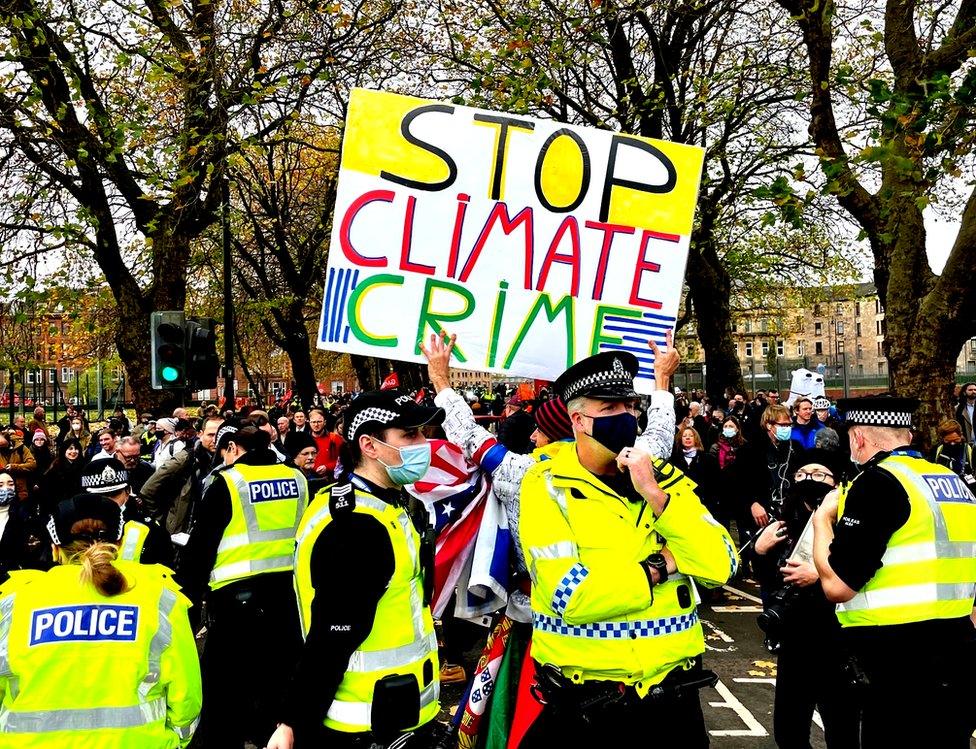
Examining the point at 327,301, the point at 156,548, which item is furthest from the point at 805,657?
the point at 156,548

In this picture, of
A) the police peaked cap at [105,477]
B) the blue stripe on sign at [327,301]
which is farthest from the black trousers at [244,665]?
the blue stripe on sign at [327,301]

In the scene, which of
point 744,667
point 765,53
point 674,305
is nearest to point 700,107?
point 765,53

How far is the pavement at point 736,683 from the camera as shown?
5309mm

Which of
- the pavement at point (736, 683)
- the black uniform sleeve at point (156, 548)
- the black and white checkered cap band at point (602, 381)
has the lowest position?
the pavement at point (736, 683)

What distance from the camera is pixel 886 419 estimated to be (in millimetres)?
3545

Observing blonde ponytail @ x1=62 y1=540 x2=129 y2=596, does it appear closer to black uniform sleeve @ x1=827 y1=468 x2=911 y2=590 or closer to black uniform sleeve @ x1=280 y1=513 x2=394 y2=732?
black uniform sleeve @ x1=280 y1=513 x2=394 y2=732

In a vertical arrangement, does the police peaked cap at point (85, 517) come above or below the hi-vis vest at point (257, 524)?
above

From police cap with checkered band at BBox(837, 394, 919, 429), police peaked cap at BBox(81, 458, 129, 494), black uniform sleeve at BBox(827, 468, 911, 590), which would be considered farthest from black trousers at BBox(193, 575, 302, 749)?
police cap with checkered band at BBox(837, 394, 919, 429)

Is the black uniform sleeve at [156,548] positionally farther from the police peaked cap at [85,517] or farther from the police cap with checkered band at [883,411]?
the police cap with checkered band at [883,411]

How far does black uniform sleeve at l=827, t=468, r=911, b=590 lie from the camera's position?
3.28m

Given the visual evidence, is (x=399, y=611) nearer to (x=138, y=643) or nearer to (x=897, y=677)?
(x=138, y=643)

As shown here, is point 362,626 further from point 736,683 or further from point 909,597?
point 736,683

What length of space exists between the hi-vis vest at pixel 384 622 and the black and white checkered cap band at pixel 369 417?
26 cm

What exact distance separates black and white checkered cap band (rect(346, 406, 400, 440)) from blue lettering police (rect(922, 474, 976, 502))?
79.4 inches
